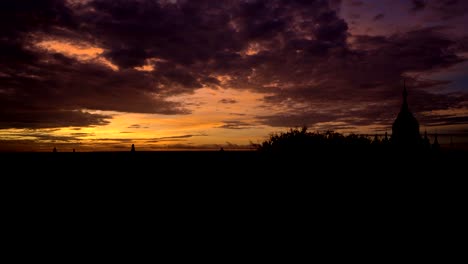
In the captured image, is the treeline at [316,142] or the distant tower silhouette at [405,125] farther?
the distant tower silhouette at [405,125]

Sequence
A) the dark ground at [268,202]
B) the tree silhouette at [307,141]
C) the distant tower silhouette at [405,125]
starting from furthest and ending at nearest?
the distant tower silhouette at [405,125]
the tree silhouette at [307,141]
the dark ground at [268,202]

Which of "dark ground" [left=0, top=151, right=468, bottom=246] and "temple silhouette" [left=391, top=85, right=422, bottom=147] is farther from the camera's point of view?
"temple silhouette" [left=391, top=85, right=422, bottom=147]

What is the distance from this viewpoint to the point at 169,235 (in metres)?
11.3

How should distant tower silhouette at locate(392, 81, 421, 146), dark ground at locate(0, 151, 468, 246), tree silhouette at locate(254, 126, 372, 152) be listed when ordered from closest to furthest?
1. dark ground at locate(0, 151, 468, 246)
2. tree silhouette at locate(254, 126, 372, 152)
3. distant tower silhouette at locate(392, 81, 421, 146)

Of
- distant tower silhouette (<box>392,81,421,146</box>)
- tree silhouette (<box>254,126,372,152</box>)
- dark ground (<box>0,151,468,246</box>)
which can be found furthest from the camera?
distant tower silhouette (<box>392,81,421,146</box>)

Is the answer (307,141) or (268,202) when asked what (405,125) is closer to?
(307,141)

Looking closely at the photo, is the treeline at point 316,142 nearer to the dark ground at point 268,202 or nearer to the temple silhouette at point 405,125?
the dark ground at point 268,202

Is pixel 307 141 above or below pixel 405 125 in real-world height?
below

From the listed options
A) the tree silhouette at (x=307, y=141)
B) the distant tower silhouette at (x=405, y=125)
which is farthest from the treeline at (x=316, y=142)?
the distant tower silhouette at (x=405, y=125)

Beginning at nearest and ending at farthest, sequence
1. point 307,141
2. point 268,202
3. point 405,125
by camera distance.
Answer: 1. point 268,202
2. point 307,141
3. point 405,125

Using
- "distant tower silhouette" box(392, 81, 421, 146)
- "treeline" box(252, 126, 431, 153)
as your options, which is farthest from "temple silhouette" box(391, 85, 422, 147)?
"treeline" box(252, 126, 431, 153)

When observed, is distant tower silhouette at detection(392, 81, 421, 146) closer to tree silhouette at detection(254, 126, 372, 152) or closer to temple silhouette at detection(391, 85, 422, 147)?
temple silhouette at detection(391, 85, 422, 147)

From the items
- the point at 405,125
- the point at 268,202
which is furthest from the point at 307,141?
the point at 405,125

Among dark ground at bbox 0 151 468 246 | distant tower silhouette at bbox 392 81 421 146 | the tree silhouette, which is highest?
distant tower silhouette at bbox 392 81 421 146
